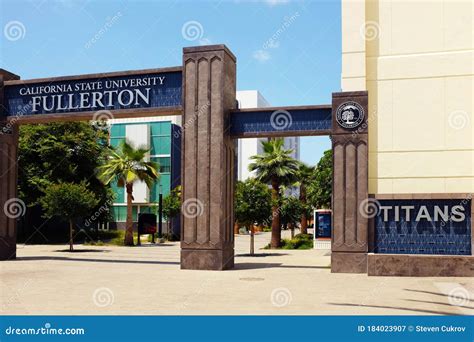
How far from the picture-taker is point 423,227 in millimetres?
20547

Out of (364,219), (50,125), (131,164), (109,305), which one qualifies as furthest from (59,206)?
(109,305)

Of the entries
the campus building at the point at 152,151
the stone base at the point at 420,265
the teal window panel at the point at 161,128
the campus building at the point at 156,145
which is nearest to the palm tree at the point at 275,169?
the stone base at the point at 420,265

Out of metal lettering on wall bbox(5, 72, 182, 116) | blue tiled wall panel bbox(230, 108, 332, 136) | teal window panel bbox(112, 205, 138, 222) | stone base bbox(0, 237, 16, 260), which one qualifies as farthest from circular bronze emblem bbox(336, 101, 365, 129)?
teal window panel bbox(112, 205, 138, 222)

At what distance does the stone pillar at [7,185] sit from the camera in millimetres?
25891

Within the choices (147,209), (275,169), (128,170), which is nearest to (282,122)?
(275,169)

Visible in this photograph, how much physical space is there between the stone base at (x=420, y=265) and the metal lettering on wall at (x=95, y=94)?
34.4 feet

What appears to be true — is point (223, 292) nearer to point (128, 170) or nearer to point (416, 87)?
point (416, 87)

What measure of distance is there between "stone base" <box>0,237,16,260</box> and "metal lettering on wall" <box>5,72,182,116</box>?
6.14m

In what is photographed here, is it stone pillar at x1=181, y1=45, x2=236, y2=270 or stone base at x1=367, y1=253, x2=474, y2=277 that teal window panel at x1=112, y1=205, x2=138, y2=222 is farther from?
stone base at x1=367, y1=253, x2=474, y2=277

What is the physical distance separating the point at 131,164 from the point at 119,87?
2165 centimetres

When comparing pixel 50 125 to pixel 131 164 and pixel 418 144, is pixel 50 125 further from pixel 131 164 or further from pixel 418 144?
pixel 418 144

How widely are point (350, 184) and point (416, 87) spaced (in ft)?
16.3

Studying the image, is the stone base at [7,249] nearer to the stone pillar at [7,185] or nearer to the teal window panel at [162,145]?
the stone pillar at [7,185]

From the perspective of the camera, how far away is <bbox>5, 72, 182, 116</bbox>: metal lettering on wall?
23344 mm
